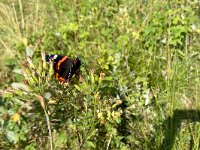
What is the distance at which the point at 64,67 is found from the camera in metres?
1.76

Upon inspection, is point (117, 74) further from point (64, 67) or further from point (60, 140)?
point (64, 67)

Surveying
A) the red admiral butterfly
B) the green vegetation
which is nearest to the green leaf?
the green vegetation

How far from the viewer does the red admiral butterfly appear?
66.9 inches

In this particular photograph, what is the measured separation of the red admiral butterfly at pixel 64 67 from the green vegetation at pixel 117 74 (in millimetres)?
41

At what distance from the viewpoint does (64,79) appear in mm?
1673

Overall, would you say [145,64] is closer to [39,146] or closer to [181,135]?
[181,135]

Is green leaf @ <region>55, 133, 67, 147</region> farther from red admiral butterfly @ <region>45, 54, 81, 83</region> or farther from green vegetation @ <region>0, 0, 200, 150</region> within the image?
red admiral butterfly @ <region>45, 54, 81, 83</region>

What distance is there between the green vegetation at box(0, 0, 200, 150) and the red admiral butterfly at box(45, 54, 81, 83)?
0.13ft

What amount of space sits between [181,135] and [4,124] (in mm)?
1226

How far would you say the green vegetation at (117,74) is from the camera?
2.40 metres

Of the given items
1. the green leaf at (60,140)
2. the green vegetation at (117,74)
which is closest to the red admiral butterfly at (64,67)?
the green vegetation at (117,74)

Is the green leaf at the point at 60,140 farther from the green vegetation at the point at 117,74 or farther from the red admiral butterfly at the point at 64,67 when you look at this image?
the red admiral butterfly at the point at 64,67

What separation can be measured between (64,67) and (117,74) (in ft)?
3.95

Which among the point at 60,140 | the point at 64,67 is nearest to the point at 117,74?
the point at 60,140
